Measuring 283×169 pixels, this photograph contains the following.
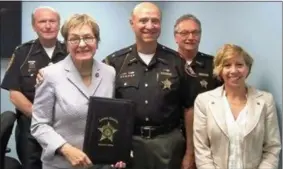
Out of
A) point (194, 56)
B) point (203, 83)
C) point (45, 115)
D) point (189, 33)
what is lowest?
point (45, 115)

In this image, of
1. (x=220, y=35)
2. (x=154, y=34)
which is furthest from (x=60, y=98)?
(x=220, y=35)

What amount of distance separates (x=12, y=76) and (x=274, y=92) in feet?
5.28

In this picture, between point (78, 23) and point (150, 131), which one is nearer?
point (78, 23)

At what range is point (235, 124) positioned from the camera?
229 cm

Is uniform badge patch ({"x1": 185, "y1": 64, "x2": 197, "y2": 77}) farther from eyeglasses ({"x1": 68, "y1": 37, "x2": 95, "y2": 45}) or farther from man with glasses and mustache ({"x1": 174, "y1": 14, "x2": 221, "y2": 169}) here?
eyeglasses ({"x1": 68, "y1": 37, "x2": 95, "y2": 45})

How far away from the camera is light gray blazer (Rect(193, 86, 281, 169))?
229cm

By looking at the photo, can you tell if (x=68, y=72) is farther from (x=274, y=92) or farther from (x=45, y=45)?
(x=274, y=92)

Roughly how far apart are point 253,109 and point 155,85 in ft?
1.74

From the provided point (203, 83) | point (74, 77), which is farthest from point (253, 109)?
point (74, 77)

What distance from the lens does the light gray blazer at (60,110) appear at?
2.05 m

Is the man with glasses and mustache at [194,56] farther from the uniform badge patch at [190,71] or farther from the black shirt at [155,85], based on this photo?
the black shirt at [155,85]

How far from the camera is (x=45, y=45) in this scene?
9.34ft

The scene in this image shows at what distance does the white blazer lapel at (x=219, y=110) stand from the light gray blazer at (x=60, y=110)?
656 millimetres

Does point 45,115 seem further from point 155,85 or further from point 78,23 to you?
point 155,85
